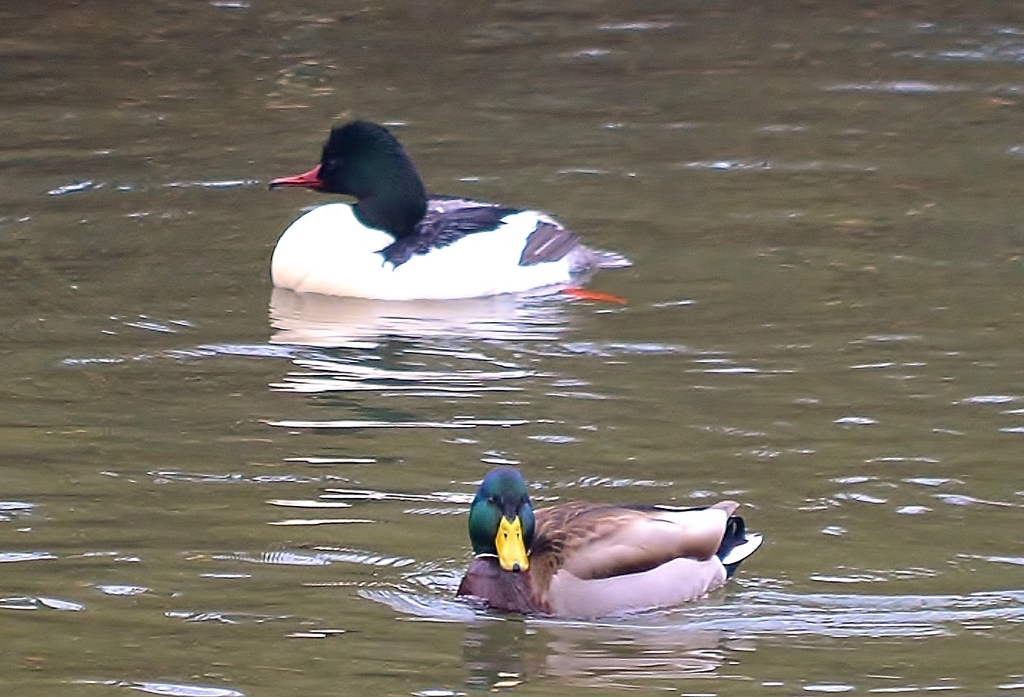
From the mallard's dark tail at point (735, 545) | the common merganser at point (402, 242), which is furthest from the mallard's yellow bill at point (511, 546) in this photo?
the common merganser at point (402, 242)

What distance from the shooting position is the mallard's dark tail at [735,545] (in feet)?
27.8

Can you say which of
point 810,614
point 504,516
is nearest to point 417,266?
point 504,516

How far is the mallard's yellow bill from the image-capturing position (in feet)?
27.3

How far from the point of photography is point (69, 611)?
27.3 ft

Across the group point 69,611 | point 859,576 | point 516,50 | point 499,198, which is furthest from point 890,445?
point 516,50

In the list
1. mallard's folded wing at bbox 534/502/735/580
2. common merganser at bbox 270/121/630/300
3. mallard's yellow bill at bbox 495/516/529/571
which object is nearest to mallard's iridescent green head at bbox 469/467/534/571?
mallard's yellow bill at bbox 495/516/529/571

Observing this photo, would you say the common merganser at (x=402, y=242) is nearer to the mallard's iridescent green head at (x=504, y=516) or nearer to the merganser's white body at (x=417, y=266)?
the merganser's white body at (x=417, y=266)

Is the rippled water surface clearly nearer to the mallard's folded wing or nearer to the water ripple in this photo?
the water ripple

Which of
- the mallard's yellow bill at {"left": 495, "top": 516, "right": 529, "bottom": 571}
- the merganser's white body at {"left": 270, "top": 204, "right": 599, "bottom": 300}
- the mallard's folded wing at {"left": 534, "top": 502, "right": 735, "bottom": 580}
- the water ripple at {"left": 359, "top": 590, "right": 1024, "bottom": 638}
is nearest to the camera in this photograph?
the water ripple at {"left": 359, "top": 590, "right": 1024, "bottom": 638}

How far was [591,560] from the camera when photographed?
841 centimetres

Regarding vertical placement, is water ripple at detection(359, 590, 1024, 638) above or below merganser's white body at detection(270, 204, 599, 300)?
below

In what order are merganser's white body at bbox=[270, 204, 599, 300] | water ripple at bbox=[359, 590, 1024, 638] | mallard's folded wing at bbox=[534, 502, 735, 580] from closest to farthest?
1. water ripple at bbox=[359, 590, 1024, 638]
2. mallard's folded wing at bbox=[534, 502, 735, 580]
3. merganser's white body at bbox=[270, 204, 599, 300]

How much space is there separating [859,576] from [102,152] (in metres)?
9.08

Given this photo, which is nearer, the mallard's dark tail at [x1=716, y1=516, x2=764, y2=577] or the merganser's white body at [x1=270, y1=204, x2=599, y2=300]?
the mallard's dark tail at [x1=716, y1=516, x2=764, y2=577]
